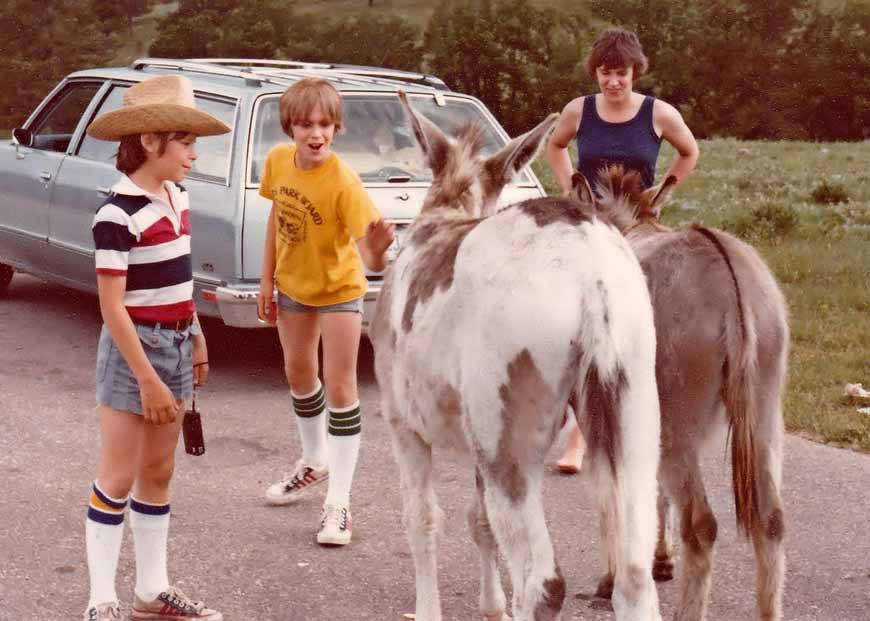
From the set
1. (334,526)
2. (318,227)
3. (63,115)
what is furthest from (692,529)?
(63,115)

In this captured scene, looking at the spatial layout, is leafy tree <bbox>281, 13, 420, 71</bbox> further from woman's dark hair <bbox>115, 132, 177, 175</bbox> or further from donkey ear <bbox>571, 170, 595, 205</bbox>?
woman's dark hair <bbox>115, 132, 177, 175</bbox>

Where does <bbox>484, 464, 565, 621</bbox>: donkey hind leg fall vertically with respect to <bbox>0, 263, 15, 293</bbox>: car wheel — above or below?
above

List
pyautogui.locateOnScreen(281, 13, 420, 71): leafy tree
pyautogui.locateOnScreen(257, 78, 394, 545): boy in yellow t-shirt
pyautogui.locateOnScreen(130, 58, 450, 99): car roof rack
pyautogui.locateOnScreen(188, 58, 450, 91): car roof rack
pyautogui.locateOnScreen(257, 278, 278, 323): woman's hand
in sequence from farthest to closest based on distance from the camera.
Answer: pyautogui.locateOnScreen(281, 13, 420, 71): leafy tree
pyautogui.locateOnScreen(188, 58, 450, 91): car roof rack
pyautogui.locateOnScreen(130, 58, 450, 99): car roof rack
pyautogui.locateOnScreen(257, 278, 278, 323): woman's hand
pyautogui.locateOnScreen(257, 78, 394, 545): boy in yellow t-shirt

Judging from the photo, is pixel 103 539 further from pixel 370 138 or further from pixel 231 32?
pixel 231 32

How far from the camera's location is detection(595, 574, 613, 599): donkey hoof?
15.6ft

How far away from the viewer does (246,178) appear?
7727 millimetres

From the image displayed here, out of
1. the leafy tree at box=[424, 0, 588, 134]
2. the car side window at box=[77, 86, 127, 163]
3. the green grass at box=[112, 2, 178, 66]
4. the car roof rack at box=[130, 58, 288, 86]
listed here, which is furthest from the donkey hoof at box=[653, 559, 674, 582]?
the green grass at box=[112, 2, 178, 66]

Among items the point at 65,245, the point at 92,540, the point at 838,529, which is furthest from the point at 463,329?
the point at 65,245

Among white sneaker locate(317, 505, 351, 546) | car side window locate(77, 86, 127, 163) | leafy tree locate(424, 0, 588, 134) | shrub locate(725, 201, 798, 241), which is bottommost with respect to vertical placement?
leafy tree locate(424, 0, 588, 134)

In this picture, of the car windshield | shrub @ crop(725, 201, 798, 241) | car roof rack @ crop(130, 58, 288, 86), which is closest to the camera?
the car windshield

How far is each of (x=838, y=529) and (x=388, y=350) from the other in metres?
2.45

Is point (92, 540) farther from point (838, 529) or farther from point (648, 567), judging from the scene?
point (838, 529)

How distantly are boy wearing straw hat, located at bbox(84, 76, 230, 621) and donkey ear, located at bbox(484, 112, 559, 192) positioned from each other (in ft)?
3.13

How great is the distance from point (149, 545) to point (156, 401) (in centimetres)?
68
